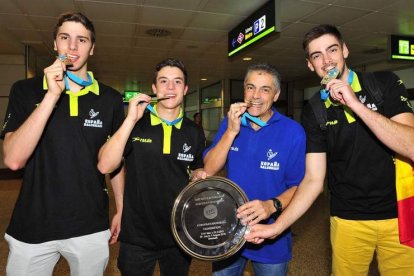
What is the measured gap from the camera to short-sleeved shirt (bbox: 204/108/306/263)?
199 cm

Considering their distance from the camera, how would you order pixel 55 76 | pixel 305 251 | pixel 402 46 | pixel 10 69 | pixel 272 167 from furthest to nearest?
pixel 10 69
pixel 402 46
pixel 305 251
pixel 272 167
pixel 55 76

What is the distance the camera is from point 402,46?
689 cm

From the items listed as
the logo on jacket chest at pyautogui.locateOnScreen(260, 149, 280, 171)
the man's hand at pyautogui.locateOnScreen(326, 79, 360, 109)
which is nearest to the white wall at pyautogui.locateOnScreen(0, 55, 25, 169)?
the logo on jacket chest at pyautogui.locateOnScreen(260, 149, 280, 171)

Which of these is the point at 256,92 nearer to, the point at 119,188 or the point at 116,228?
the point at 119,188

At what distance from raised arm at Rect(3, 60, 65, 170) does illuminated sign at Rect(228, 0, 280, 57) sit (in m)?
3.88

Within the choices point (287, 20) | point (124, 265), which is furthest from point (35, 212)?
point (287, 20)

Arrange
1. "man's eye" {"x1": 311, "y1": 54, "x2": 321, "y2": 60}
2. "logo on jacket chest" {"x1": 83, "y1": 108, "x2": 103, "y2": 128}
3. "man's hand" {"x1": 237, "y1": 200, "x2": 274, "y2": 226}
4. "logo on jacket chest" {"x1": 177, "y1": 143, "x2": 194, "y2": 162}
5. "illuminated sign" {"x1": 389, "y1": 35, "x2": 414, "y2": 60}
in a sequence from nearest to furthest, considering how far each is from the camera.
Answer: "man's hand" {"x1": 237, "y1": 200, "x2": 274, "y2": 226}, "logo on jacket chest" {"x1": 83, "y1": 108, "x2": 103, "y2": 128}, "man's eye" {"x1": 311, "y1": 54, "x2": 321, "y2": 60}, "logo on jacket chest" {"x1": 177, "y1": 143, "x2": 194, "y2": 162}, "illuminated sign" {"x1": 389, "y1": 35, "x2": 414, "y2": 60}

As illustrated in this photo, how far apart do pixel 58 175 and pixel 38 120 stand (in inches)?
14.2

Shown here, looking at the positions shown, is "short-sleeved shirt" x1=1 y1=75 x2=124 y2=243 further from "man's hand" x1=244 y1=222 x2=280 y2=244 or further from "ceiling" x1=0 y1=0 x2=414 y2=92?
"ceiling" x1=0 y1=0 x2=414 y2=92

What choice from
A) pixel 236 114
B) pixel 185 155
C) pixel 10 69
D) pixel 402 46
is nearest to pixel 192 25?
pixel 402 46

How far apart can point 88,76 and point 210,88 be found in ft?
51.5

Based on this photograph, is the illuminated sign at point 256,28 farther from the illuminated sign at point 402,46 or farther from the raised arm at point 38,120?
the raised arm at point 38,120

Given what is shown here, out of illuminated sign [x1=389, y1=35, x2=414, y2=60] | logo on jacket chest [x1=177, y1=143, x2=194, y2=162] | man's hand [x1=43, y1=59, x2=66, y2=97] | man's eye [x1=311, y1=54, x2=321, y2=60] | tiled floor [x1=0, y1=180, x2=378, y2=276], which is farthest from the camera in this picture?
illuminated sign [x1=389, y1=35, x2=414, y2=60]

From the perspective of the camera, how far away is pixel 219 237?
177 centimetres
